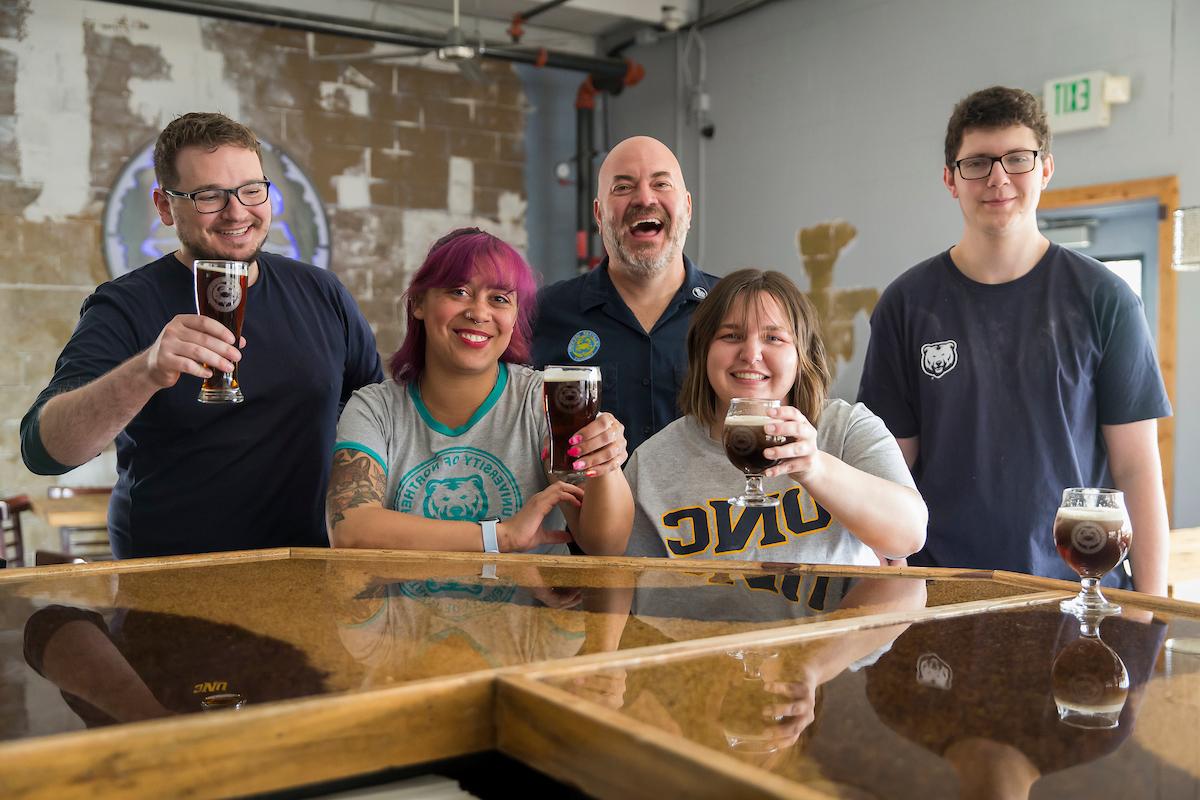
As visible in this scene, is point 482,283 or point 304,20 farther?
point 304,20

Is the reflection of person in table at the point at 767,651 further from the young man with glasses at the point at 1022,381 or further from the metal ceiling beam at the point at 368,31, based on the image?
the metal ceiling beam at the point at 368,31

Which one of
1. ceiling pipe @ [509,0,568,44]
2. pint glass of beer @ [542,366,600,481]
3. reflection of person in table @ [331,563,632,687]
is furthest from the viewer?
ceiling pipe @ [509,0,568,44]

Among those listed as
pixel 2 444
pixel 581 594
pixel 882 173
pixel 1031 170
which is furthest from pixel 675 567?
pixel 2 444

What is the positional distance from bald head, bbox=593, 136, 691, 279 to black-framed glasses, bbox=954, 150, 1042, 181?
713 millimetres

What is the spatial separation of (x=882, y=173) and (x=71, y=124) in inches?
172

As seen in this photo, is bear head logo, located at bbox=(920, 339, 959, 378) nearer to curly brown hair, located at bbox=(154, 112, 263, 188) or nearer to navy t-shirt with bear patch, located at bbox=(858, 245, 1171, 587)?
navy t-shirt with bear patch, located at bbox=(858, 245, 1171, 587)

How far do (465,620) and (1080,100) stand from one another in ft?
14.3

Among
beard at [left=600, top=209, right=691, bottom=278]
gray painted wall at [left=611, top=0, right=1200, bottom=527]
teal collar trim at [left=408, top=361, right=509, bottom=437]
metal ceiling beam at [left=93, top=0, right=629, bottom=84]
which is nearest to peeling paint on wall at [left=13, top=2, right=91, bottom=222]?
metal ceiling beam at [left=93, top=0, right=629, bottom=84]

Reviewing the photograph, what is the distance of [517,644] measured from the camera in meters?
1.14

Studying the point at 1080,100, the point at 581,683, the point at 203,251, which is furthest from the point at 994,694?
the point at 1080,100

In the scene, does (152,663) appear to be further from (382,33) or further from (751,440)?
(382,33)

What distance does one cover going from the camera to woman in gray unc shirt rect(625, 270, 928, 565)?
1904 mm

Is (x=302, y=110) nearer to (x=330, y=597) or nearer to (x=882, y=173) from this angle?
(x=882, y=173)

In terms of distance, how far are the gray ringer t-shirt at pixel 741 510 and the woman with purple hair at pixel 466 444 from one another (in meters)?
0.10
